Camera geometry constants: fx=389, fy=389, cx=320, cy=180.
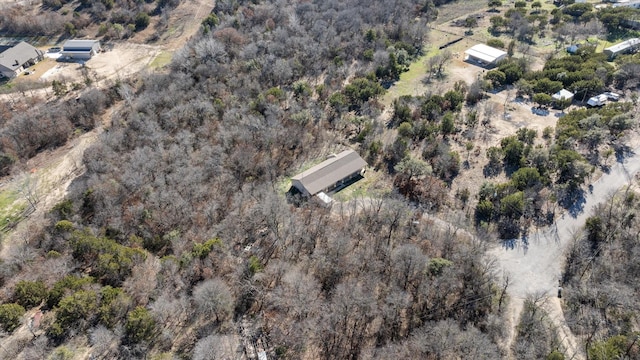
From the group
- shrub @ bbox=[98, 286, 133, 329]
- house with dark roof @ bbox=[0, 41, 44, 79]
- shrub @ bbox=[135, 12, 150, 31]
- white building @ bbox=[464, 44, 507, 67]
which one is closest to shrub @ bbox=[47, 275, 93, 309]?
shrub @ bbox=[98, 286, 133, 329]

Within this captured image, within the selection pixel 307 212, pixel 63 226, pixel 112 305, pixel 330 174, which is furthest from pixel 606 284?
pixel 63 226

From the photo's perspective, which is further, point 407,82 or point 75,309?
point 407,82

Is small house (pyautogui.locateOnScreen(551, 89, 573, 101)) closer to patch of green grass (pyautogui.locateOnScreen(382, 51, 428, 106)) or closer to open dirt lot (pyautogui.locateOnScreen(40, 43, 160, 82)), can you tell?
patch of green grass (pyautogui.locateOnScreen(382, 51, 428, 106))

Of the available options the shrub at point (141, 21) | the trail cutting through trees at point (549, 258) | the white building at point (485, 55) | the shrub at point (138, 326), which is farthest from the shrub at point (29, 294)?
the white building at point (485, 55)

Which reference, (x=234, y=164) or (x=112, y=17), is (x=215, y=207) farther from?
(x=112, y=17)

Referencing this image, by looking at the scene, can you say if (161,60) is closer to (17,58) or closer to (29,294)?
(17,58)

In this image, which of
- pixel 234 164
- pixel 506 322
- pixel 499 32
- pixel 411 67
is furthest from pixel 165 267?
pixel 499 32

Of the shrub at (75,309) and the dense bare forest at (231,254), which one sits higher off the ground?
the shrub at (75,309)

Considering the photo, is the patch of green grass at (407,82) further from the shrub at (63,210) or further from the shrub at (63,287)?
the shrub at (63,287)
